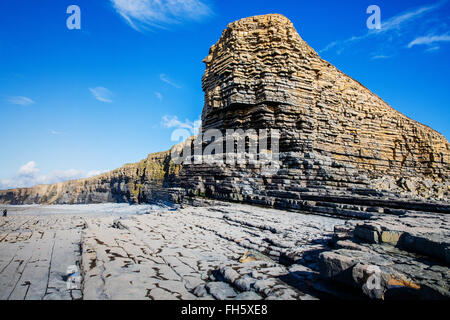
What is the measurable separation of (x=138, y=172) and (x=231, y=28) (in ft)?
119

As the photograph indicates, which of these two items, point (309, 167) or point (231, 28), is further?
point (231, 28)

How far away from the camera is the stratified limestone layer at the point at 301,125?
13.8 meters

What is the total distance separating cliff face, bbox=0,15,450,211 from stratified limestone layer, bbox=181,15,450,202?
0.07m

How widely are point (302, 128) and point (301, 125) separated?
0.24m

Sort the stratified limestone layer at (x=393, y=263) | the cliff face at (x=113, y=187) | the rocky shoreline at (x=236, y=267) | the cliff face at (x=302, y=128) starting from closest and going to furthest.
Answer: the stratified limestone layer at (x=393, y=263)
the rocky shoreline at (x=236, y=267)
the cliff face at (x=302, y=128)
the cliff face at (x=113, y=187)

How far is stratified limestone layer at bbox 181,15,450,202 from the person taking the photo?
543 inches

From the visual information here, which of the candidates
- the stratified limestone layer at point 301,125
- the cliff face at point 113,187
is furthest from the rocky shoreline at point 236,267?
the cliff face at point 113,187

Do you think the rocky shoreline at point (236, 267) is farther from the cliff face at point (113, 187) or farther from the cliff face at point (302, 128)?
the cliff face at point (113, 187)

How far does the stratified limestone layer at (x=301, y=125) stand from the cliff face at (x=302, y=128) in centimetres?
7

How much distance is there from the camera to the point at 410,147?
25672 millimetres

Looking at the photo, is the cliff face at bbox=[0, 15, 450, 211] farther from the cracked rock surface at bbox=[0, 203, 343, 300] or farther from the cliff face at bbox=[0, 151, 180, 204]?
the cliff face at bbox=[0, 151, 180, 204]

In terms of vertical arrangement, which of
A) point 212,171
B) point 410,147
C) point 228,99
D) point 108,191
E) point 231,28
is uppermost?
point 231,28

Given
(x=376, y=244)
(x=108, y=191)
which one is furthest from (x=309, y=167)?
(x=108, y=191)
